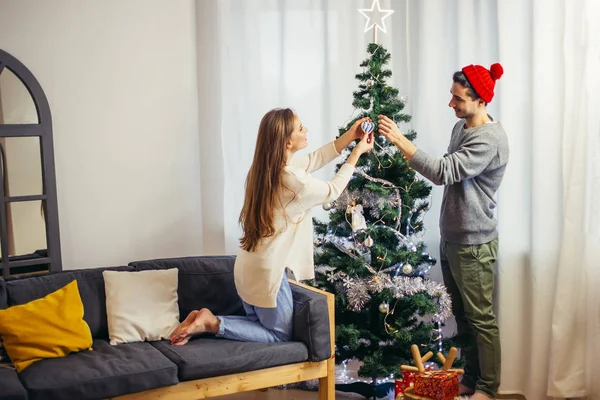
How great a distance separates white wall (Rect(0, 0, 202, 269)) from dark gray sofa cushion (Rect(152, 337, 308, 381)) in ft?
2.80

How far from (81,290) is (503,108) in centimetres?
229

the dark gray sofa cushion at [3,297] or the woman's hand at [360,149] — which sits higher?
the woman's hand at [360,149]

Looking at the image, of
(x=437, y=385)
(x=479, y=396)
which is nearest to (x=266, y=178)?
(x=437, y=385)

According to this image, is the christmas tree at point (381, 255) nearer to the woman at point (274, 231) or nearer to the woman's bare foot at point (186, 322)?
the woman at point (274, 231)

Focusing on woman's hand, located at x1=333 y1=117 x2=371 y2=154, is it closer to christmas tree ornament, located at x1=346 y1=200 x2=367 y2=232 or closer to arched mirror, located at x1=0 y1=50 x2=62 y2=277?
christmas tree ornament, located at x1=346 y1=200 x2=367 y2=232

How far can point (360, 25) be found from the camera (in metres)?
4.08

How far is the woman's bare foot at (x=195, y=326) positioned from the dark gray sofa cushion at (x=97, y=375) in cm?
17

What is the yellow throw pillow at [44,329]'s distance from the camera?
3.01 metres

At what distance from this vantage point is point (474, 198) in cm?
356

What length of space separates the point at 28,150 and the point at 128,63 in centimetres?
71

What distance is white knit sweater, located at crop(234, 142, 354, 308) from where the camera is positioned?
3.23m

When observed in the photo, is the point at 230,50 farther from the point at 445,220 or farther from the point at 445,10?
the point at 445,220

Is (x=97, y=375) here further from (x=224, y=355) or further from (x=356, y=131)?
(x=356, y=131)

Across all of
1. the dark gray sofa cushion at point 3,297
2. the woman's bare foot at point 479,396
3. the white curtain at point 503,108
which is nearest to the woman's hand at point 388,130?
the white curtain at point 503,108
